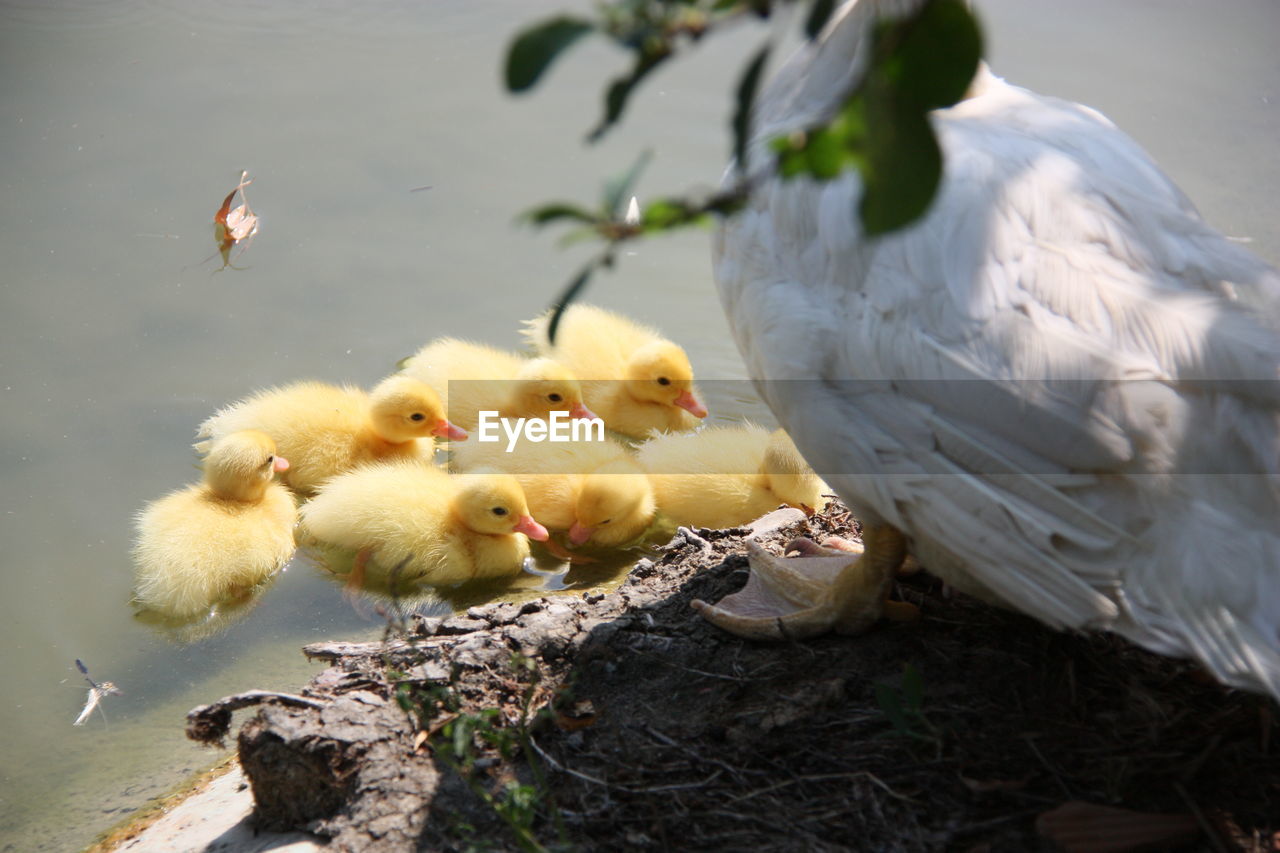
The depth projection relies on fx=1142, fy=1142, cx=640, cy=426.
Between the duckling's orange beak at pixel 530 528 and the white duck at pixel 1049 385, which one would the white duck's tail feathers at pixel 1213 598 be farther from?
the duckling's orange beak at pixel 530 528

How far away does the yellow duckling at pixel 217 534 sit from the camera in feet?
9.37

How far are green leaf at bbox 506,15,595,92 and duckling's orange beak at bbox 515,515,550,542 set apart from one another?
2225 millimetres

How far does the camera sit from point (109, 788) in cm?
240

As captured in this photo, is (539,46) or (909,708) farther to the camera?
(909,708)

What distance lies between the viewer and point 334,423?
11.2ft

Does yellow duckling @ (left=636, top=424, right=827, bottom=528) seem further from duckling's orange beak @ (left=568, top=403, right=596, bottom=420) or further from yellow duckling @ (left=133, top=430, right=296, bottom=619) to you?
yellow duckling @ (left=133, top=430, right=296, bottom=619)

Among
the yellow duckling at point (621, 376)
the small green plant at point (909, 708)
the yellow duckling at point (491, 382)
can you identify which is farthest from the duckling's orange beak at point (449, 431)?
the small green plant at point (909, 708)

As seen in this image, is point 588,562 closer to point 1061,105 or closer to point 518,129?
point 1061,105

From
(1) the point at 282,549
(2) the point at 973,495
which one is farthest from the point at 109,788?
(2) the point at 973,495

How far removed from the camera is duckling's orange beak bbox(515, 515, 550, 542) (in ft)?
10.0

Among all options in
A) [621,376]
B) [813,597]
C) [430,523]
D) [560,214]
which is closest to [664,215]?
[560,214]

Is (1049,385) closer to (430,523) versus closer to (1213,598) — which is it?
(1213,598)

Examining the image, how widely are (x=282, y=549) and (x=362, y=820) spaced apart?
1.34m

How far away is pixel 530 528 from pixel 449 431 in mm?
565
